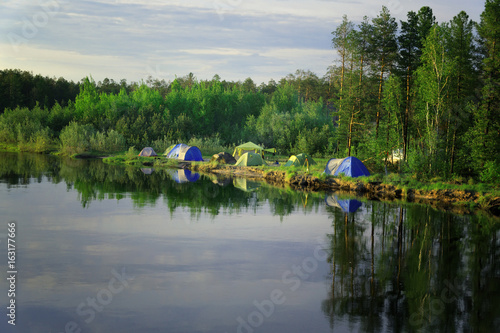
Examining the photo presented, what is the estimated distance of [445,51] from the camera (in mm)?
25219

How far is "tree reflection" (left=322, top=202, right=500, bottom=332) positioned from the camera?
771 cm

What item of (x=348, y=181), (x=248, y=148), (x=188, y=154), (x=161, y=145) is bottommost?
(x=348, y=181)

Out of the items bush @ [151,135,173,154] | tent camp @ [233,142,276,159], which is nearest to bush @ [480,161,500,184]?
tent camp @ [233,142,276,159]

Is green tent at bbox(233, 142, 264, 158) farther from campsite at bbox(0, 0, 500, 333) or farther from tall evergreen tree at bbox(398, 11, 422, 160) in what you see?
tall evergreen tree at bbox(398, 11, 422, 160)

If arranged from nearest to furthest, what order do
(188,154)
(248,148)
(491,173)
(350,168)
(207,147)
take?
(491,173) → (350,168) → (188,154) → (248,148) → (207,147)

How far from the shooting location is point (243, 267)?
1025cm

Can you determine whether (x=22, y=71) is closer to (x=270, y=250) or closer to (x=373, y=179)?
(x=373, y=179)

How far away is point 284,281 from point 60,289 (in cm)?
425

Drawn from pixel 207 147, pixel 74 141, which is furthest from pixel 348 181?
pixel 74 141

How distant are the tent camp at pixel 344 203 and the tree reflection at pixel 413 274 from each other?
1603 mm

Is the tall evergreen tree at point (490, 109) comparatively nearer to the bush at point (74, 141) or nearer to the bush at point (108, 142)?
the bush at point (108, 142)

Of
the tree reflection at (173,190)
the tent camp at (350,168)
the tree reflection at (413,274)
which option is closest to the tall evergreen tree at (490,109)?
the tent camp at (350,168)

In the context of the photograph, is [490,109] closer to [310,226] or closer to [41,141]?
[310,226]

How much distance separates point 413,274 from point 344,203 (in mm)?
9987
